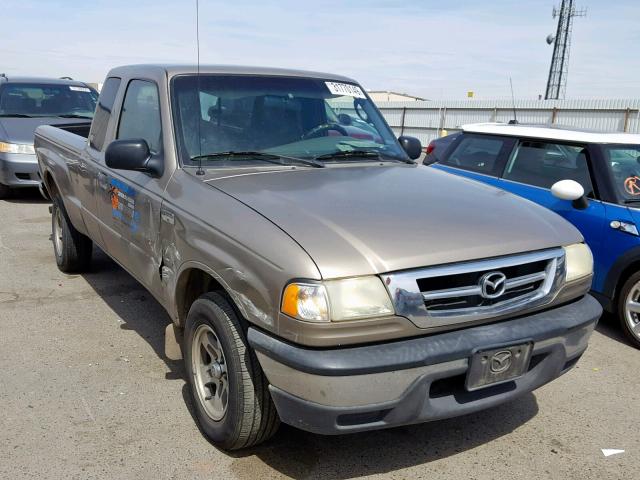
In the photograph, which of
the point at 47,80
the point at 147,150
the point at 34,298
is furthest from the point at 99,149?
the point at 47,80

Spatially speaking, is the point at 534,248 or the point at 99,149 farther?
the point at 99,149

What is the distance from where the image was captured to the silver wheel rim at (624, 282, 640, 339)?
4656mm

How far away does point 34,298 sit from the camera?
5.31 m

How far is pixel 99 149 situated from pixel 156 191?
1361 mm

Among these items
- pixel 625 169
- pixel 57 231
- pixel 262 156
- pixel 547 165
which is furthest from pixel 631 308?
pixel 57 231

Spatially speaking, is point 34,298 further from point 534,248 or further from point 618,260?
point 618,260

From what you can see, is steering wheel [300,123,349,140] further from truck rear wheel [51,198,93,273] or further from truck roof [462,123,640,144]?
truck rear wheel [51,198,93,273]

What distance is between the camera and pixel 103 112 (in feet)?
15.4

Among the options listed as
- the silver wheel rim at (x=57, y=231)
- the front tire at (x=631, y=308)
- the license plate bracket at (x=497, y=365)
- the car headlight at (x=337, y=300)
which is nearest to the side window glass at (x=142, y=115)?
the car headlight at (x=337, y=300)

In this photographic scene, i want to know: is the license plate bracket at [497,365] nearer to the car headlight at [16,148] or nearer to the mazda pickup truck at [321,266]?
the mazda pickup truck at [321,266]

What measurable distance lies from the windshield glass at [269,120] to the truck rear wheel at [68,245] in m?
2.60

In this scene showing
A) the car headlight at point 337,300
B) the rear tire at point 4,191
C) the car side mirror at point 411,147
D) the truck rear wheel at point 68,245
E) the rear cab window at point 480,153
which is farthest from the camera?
the rear tire at point 4,191

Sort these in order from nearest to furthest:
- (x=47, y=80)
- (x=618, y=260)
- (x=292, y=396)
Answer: (x=292, y=396)
(x=618, y=260)
(x=47, y=80)

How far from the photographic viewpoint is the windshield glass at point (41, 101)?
10.2 m
